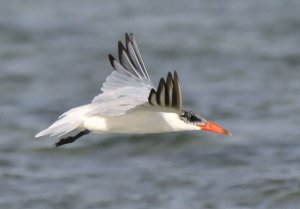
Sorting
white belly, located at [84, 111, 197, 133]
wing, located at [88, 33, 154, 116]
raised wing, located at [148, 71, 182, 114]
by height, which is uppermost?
wing, located at [88, 33, 154, 116]

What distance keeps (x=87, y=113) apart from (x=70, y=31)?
700 centimetres

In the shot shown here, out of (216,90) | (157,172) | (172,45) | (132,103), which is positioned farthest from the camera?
(172,45)

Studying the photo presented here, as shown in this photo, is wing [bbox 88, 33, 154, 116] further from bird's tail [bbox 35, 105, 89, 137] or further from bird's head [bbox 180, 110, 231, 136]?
bird's head [bbox 180, 110, 231, 136]

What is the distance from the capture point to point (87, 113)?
6.48 metres

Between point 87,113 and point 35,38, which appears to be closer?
point 87,113

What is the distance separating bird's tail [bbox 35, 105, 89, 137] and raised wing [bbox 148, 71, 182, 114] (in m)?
0.70

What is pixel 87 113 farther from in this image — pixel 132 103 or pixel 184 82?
pixel 184 82

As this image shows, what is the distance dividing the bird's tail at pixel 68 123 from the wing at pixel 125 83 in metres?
0.08

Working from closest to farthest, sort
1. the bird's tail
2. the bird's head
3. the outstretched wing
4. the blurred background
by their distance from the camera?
the outstretched wing, the bird's tail, the bird's head, the blurred background

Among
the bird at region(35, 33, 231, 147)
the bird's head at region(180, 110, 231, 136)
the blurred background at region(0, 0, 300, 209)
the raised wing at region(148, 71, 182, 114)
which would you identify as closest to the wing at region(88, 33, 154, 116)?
the bird at region(35, 33, 231, 147)

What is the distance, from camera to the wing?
6512mm

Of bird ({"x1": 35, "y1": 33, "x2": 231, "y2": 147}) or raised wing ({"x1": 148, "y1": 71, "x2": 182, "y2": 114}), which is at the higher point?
bird ({"x1": 35, "y1": 33, "x2": 231, "y2": 147})

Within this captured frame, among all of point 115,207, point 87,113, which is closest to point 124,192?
point 115,207

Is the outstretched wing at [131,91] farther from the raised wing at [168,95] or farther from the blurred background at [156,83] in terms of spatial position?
the blurred background at [156,83]
